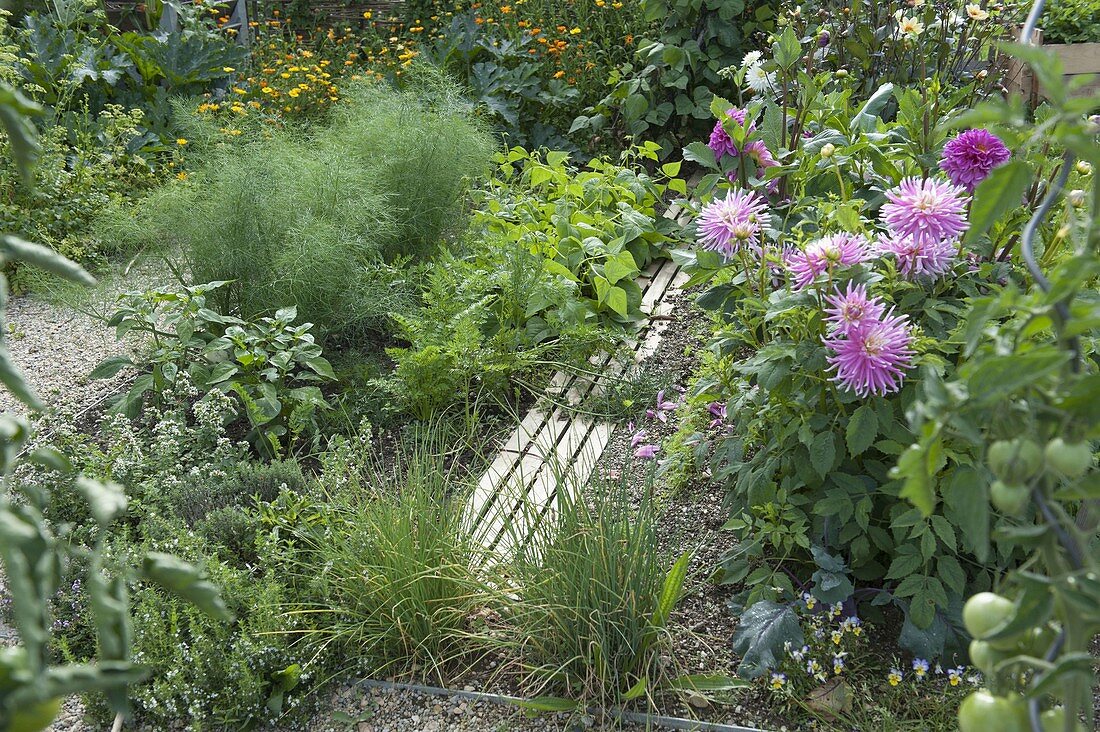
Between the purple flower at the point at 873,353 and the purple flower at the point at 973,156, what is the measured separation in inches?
16.1

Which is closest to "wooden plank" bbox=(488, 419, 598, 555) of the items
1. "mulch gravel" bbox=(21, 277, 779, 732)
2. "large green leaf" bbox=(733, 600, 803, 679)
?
"mulch gravel" bbox=(21, 277, 779, 732)

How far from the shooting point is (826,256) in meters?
1.97

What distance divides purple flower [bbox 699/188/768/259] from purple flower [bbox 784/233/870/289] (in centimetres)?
16

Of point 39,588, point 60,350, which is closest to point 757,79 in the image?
point 39,588

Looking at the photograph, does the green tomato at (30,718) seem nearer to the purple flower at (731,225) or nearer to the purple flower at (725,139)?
the purple flower at (731,225)

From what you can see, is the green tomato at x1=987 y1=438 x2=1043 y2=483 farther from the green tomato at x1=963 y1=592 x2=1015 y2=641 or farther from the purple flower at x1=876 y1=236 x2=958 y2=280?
the purple flower at x1=876 y1=236 x2=958 y2=280

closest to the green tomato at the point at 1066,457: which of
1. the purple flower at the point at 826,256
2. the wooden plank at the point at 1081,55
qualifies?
the purple flower at the point at 826,256

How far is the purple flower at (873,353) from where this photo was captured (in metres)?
1.90

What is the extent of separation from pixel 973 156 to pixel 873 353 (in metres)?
0.55

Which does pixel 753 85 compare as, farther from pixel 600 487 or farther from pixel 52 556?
pixel 52 556

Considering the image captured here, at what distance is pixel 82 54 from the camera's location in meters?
5.12

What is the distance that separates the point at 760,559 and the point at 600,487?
1.44 ft

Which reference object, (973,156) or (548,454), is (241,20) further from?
(973,156)

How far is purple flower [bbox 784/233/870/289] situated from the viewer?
198 cm
